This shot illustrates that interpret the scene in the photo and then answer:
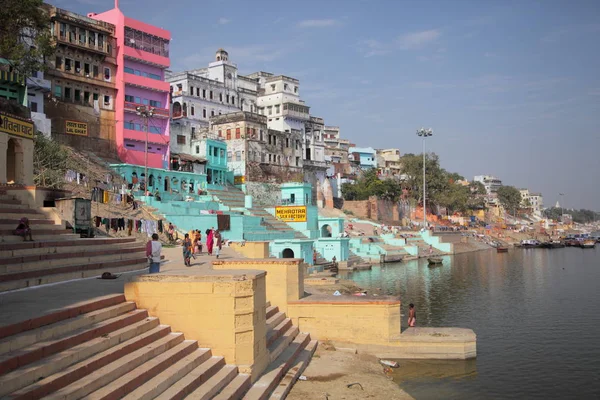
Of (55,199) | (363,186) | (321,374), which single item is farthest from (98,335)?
(363,186)

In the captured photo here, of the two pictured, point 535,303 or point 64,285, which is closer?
point 64,285

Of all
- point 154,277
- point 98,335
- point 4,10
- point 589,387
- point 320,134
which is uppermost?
point 320,134

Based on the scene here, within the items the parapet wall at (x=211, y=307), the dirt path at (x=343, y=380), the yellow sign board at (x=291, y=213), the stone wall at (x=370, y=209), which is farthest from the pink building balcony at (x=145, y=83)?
the parapet wall at (x=211, y=307)

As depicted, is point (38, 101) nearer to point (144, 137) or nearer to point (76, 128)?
point (76, 128)

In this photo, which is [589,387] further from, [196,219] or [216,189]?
[216,189]

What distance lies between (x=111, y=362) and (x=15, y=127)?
511 inches

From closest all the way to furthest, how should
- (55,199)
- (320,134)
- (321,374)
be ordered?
(321,374) < (55,199) < (320,134)

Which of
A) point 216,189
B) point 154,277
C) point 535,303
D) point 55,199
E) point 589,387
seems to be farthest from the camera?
point 216,189

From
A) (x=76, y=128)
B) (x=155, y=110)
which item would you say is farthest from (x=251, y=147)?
(x=76, y=128)

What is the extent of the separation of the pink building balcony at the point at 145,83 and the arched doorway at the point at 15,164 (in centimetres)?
2388

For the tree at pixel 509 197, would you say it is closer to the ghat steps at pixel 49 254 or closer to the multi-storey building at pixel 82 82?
the multi-storey building at pixel 82 82

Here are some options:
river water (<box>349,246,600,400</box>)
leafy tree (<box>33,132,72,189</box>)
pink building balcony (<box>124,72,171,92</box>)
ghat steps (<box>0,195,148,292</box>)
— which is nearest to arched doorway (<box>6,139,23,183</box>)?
ghat steps (<box>0,195,148,292</box>)

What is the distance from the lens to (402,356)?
14.0 meters

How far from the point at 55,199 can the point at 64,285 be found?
595 cm
